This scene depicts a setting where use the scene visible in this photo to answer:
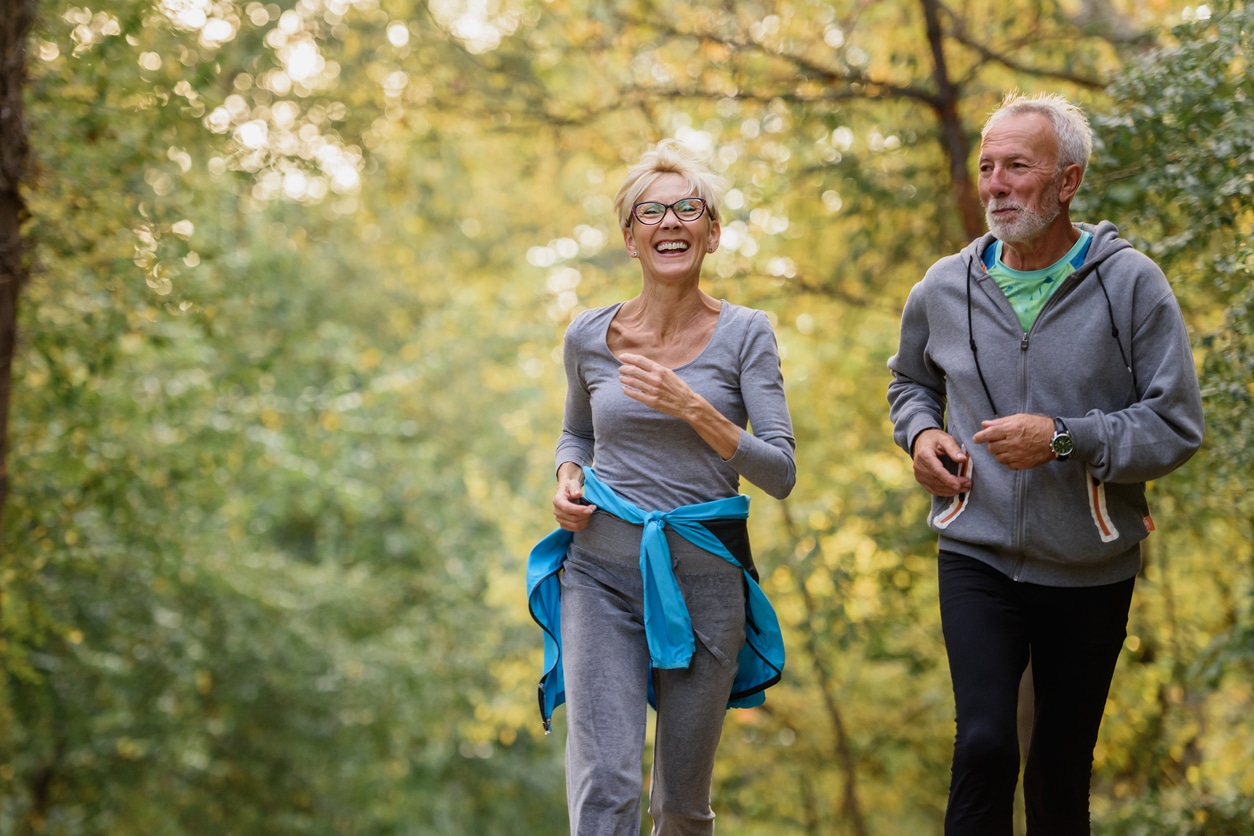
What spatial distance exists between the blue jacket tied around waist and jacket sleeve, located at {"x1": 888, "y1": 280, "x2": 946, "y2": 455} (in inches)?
19.6

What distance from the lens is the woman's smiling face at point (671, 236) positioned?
3.59 meters

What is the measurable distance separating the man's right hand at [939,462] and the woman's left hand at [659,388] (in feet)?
1.96

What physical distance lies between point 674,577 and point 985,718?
883 mm

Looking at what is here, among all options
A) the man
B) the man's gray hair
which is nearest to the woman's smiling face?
the man

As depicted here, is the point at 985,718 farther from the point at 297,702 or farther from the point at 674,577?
the point at 297,702

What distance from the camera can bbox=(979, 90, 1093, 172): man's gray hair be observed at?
10.5ft

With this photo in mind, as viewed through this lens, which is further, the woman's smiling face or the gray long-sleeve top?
the woman's smiling face

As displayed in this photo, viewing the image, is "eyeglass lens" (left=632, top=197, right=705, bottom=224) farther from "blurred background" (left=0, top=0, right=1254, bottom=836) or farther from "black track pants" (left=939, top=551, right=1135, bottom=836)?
"blurred background" (left=0, top=0, right=1254, bottom=836)

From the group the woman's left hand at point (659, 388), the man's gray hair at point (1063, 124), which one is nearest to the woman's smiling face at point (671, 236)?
the woman's left hand at point (659, 388)

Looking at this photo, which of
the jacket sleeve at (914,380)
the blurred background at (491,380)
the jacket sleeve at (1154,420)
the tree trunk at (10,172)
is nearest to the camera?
the jacket sleeve at (1154,420)

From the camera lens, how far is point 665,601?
3.40 metres

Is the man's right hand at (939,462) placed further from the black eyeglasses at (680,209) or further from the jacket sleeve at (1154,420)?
the black eyeglasses at (680,209)

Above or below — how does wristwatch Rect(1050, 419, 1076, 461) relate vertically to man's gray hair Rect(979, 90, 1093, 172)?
below

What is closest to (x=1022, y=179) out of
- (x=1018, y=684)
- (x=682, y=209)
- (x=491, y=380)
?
(x=682, y=209)
